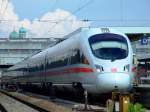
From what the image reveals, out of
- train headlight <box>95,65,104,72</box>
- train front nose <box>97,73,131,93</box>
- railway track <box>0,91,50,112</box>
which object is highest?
train headlight <box>95,65,104,72</box>

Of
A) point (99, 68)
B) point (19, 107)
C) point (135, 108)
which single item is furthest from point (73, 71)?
point (135, 108)

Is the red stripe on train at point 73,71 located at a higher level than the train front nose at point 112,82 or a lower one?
higher

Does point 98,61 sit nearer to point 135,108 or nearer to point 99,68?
point 99,68

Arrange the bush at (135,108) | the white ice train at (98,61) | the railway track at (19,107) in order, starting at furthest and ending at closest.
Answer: the railway track at (19,107)
the white ice train at (98,61)
the bush at (135,108)

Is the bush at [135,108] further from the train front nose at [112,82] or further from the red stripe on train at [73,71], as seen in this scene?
the red stripe on train at [73,71]

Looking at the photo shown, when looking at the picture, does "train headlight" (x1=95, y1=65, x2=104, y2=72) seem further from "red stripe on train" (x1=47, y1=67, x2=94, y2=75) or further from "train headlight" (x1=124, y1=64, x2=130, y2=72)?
"train headlight" (x1=124, y1=64, x2=130, y2=72)

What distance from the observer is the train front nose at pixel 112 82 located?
78.4ft

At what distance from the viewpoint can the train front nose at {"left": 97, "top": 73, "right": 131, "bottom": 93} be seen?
941 inches

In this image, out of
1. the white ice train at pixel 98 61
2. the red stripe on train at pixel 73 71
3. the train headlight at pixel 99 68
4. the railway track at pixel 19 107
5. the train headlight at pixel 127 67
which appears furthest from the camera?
the red stripe on train at pixel 73 71

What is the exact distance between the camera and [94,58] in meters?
24.8

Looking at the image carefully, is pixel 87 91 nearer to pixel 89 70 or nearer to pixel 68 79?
pixel 89 70

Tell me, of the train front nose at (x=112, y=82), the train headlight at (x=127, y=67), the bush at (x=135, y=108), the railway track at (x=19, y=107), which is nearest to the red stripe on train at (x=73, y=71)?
the train front nose at (x=112, y=82)

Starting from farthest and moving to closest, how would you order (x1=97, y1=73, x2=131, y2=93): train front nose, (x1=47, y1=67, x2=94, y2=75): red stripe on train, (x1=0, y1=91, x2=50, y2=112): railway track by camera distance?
(x1=47, y1=67, x2=94, y2=75): red stripe on train < (x1=0, y1=91, x2=50, y2=112): railway track < (x1=97, y1=73, x2=131, y2=93): train front nose

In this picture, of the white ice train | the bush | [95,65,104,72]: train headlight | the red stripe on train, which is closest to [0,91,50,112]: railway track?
the white ice train
